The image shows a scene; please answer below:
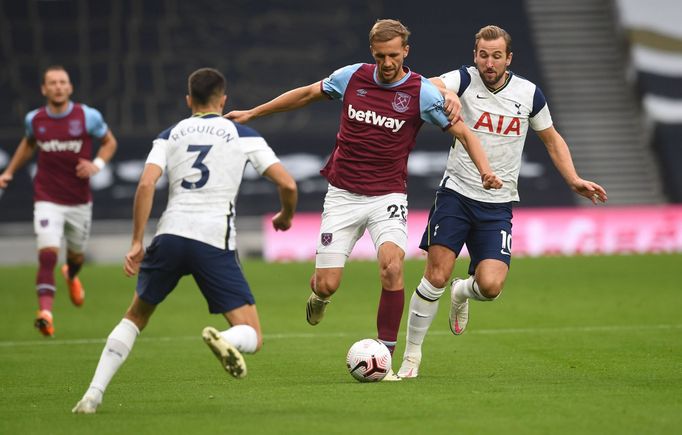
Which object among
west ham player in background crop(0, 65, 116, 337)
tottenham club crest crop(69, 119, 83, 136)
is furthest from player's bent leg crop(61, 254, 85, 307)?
tottenham club crest crop(69, 119, 83, 136)

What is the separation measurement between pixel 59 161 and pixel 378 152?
545cm

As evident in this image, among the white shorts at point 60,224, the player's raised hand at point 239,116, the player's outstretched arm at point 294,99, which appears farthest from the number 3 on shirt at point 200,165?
the white shorts at point 60,224

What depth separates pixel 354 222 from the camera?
880 centimetres

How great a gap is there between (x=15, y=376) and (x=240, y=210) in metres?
18.2

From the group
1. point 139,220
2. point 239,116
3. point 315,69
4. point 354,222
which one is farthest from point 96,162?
point 315,69

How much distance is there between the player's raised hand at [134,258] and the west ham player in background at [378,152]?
196 cm

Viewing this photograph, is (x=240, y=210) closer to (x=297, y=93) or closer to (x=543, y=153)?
(x=543, y=153)

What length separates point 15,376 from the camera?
9242mm

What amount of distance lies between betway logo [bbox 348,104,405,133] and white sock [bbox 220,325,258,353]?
2241mm

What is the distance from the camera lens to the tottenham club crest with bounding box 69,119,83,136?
13080 millimetres

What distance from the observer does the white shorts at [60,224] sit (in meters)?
12.9

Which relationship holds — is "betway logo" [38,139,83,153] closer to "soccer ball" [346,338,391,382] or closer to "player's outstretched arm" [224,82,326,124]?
"player's outstretched arm" [224,82,326,124]

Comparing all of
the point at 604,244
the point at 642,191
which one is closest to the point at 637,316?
the point at 604,244

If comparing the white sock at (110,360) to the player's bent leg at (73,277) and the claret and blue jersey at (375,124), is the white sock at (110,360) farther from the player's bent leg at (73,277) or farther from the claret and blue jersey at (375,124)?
the player's bent leg at (73,277)
